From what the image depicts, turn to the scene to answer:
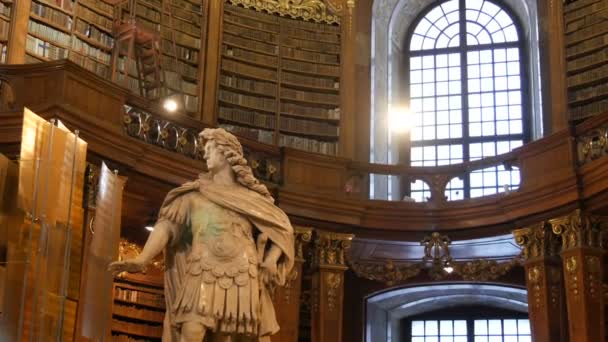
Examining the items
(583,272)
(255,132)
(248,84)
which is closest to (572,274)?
(583,272)

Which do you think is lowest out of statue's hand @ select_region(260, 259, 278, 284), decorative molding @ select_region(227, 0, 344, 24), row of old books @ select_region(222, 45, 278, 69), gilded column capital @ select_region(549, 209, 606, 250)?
statue's hand @ select_region(260, 259, 278, 284)

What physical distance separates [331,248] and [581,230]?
2277mm

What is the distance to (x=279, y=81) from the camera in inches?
444

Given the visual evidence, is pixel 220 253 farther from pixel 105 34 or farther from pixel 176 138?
pixel 105 34

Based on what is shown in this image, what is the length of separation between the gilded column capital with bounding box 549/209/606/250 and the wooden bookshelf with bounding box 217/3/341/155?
2847 mm

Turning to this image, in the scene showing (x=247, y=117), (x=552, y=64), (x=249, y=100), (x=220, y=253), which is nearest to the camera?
(x=220, y=253)

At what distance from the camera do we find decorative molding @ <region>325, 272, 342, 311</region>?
995 centimetres

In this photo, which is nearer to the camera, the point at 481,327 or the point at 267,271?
the point at 267,271

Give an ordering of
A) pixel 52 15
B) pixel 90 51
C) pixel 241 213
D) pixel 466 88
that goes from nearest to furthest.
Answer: pixel 241 213, pixel 52 15, pixel 90 51, pixel 466 88

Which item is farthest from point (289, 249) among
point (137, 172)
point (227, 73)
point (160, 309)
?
point (227, 73)

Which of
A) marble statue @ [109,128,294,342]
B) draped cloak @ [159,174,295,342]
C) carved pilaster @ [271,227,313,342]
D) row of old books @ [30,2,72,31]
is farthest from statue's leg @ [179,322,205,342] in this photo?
row of old books @ [30,2,72,31]

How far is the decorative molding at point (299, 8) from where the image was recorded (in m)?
11.4

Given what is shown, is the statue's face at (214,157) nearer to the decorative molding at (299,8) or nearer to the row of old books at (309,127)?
the row of old books at (309,127)

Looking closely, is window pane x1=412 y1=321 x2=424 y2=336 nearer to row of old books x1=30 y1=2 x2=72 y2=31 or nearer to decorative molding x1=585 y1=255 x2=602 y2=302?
decorative molding x1=585 y1=255 x2=602 y2=302
